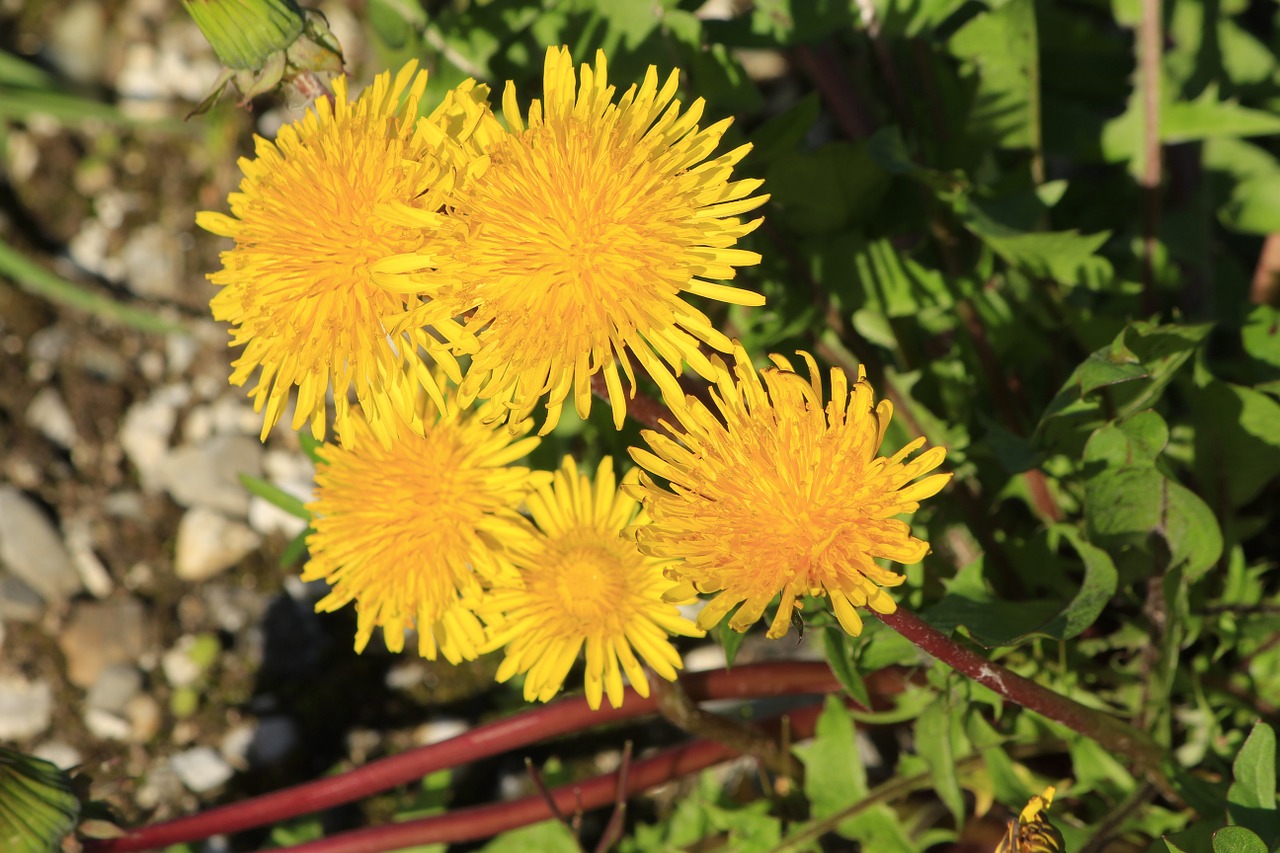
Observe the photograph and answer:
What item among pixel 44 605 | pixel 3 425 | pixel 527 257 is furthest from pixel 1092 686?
pixel 3 425

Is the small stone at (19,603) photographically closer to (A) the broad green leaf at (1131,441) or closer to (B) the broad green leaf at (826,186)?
(B) the broad green leaf at (826,186)

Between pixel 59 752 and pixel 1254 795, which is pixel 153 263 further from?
pixel 1254 795

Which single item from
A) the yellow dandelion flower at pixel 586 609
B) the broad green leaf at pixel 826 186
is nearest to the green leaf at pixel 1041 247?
the broad green leaf at pixel 826 186

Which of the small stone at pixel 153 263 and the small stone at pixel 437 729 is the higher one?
the small stone at pixel 153 263

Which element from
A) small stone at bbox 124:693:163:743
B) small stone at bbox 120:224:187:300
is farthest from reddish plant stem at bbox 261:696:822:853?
small stone at bbox 120:224:187:300

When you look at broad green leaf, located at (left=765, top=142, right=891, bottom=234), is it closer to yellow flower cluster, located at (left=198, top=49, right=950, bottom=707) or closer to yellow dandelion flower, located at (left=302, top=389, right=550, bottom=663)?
yellow flower cluster, located at (left=198, top=49, right=950, bottom=707)

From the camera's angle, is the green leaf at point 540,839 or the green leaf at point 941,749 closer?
the green leaf at point 941,749
